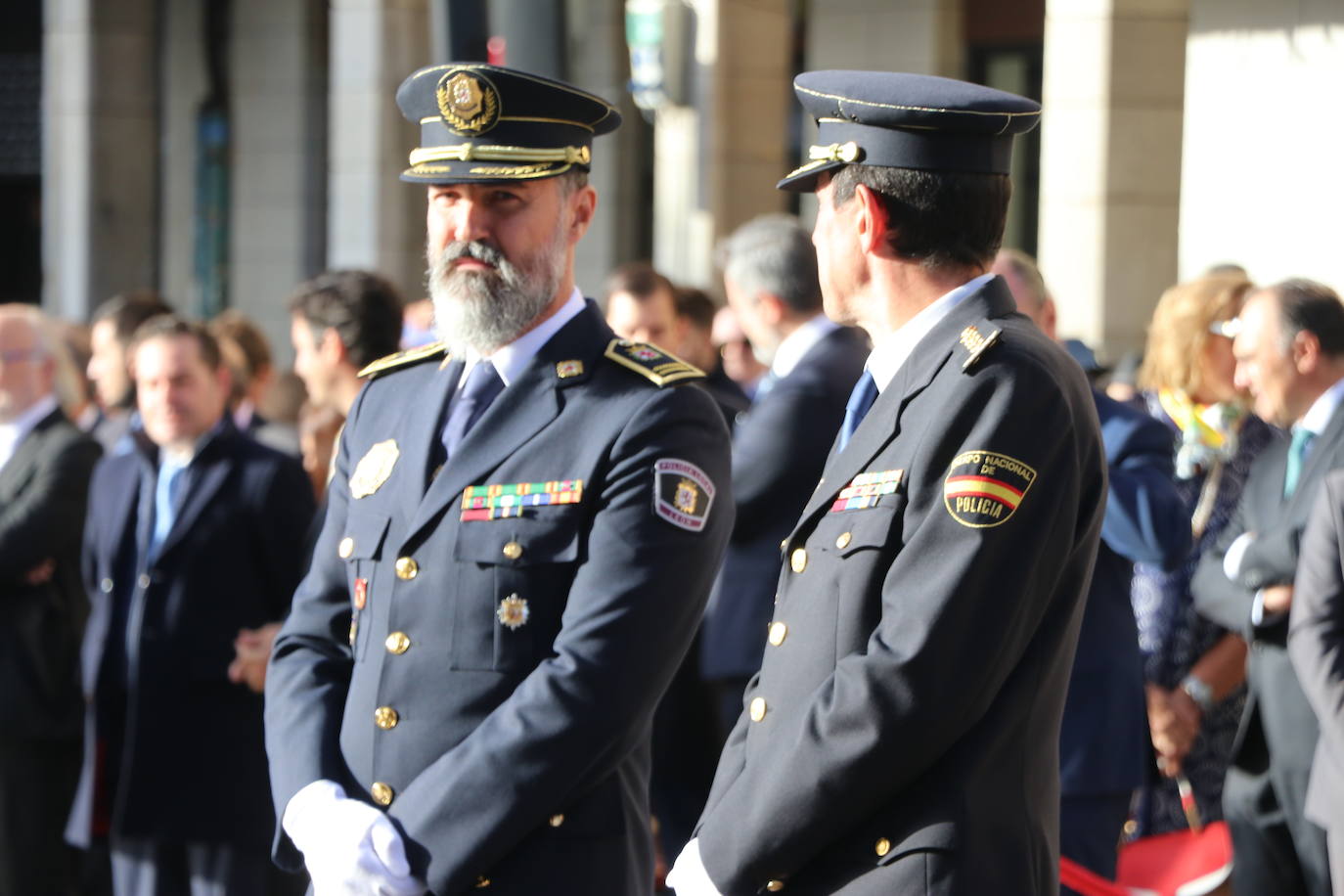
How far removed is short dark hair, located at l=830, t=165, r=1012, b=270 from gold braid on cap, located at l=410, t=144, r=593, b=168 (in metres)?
0.87

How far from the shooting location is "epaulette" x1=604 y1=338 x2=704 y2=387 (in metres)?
3.44

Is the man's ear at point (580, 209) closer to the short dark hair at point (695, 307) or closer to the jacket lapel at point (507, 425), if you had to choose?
the jacket lapel at point (507, 425)

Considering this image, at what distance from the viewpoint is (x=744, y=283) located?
19.7ft

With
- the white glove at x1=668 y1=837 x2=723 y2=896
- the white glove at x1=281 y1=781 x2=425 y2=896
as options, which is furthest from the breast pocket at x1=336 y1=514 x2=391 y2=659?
the white glove at x1=668 y1=837 x2=723 y2=896

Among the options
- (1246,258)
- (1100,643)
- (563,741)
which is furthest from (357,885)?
(1246,258)

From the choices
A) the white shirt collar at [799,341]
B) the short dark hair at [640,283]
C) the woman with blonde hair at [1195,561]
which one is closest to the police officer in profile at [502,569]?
the white shirt collar at [799,341]

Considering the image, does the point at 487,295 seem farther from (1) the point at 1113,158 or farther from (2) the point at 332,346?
(1) the point at 1113,158

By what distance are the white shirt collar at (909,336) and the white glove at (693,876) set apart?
2.60 ft

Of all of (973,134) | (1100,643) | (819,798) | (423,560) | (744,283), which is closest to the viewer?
(819,798)

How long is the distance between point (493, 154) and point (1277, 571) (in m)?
2.61

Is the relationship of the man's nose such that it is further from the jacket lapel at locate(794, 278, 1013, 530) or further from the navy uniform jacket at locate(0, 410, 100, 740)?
the navy uniform jacket at locate(0, 410, 100, 740)

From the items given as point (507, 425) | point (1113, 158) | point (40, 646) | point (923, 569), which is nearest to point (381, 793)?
point (507, 425)

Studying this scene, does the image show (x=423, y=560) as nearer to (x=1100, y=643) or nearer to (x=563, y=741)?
(x=563, y=741)

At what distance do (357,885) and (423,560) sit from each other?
60cm
